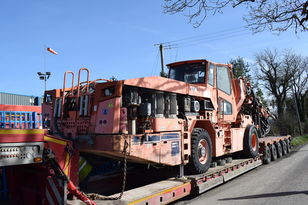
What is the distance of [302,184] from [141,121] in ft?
16.1

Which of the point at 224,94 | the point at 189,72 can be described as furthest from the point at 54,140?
the point at 224,94

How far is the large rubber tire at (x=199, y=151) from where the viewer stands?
6.85 meters

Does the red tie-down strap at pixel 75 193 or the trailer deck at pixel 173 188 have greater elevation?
the red tie-down strap at pixel 75 193

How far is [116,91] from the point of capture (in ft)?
17.2

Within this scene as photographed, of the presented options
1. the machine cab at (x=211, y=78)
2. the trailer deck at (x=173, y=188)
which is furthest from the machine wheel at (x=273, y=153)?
the trailer deck at (x=173, y=188)

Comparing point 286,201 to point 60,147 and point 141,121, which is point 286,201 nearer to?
point 141,121

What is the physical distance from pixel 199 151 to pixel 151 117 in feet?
6.30

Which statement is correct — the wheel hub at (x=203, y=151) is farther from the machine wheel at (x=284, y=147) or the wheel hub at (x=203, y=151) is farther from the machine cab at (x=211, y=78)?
the machine wheel at (x=284, y=147)

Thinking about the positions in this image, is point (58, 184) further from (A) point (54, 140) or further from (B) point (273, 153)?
(B) point (273, 153)

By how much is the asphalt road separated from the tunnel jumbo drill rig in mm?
798

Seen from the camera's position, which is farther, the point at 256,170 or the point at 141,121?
the point at 256,170

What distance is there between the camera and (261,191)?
7090 millimetres

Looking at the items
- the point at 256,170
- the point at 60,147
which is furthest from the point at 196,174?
the point at 256,170

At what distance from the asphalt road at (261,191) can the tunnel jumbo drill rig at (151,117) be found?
0.80 meters
